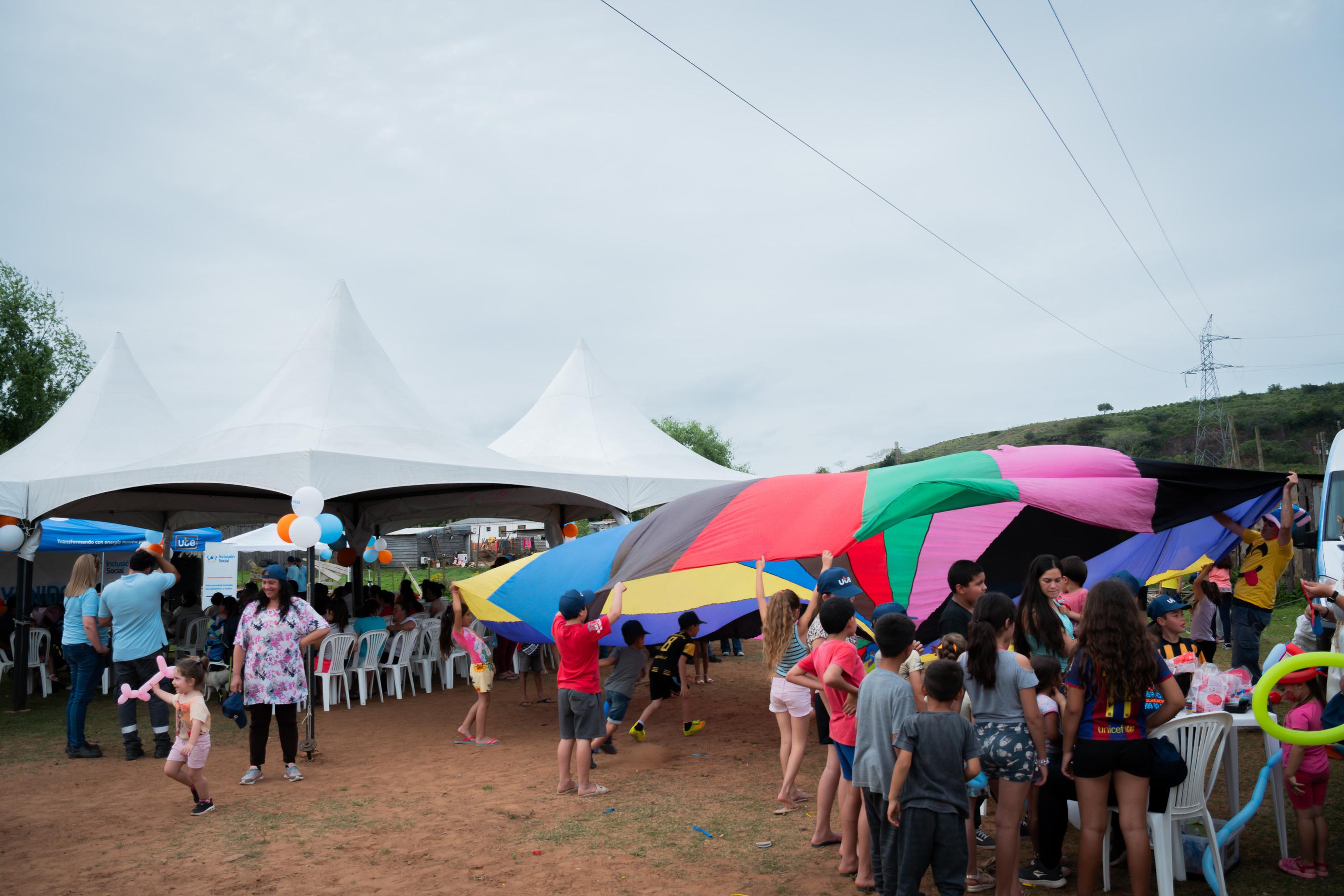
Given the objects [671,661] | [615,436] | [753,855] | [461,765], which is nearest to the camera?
[753,855]

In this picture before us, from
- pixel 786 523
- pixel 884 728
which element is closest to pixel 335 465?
pixel 786 523

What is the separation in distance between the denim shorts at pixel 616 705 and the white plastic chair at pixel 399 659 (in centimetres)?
353

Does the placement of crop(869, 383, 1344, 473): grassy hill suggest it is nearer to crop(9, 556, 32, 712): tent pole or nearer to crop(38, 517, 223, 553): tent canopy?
crop(38, 517, 223, 553): tent canopy

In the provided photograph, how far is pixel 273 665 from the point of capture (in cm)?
546

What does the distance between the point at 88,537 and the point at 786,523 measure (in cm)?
1281

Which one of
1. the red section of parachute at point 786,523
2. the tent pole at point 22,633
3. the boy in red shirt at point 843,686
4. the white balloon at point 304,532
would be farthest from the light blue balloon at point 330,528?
the boy in red shirt at point 843,686

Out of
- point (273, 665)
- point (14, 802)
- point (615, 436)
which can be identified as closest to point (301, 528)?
point (273, 665)

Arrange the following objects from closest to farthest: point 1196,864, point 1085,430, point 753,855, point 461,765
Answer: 1. point 1196,864
2. point 753,855
3. point 461,765
4. point 1085,430

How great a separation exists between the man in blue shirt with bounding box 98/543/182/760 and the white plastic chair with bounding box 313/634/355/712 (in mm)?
1745

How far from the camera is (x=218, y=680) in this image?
27.1ft

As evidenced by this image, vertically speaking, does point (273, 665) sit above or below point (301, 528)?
below

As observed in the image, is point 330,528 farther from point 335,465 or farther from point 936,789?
point 936,789

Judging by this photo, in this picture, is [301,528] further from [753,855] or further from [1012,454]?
→ [1012,454]

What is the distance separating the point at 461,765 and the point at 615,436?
711 cm
